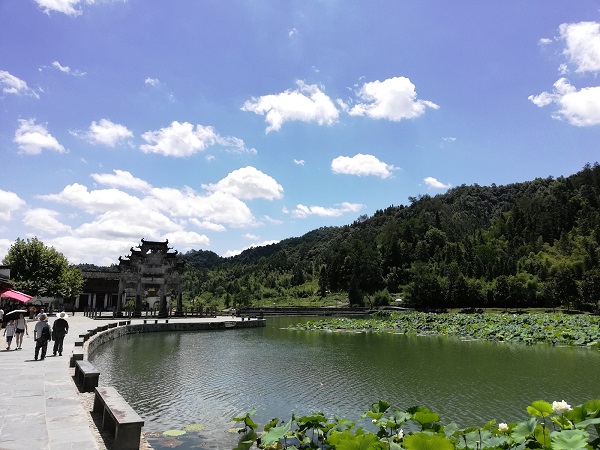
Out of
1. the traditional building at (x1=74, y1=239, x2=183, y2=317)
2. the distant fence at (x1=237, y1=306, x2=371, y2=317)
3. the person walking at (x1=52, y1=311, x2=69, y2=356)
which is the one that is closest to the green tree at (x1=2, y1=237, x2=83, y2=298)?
the traditional building at (x1=74, y1=239, x2=183, y2=317)

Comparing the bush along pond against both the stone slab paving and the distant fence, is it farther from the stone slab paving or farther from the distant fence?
the distant fence

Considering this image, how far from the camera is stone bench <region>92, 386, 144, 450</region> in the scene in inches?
279

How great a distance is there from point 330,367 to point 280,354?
4861 millimetres

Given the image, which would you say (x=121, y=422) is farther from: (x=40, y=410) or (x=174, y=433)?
(x=174, y=433)

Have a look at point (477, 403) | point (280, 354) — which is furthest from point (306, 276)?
point (477, 403)

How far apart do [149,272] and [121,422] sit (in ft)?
130

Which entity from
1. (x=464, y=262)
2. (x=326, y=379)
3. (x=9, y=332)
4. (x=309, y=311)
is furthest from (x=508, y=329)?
(x=464, y=262)

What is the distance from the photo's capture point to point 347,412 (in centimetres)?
1215

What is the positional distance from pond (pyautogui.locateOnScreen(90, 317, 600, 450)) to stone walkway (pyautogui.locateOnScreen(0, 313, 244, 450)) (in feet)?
6.64

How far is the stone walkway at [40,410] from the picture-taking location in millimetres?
6891

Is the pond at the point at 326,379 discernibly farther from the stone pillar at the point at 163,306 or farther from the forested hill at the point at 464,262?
the forested hill at the point at 464,262

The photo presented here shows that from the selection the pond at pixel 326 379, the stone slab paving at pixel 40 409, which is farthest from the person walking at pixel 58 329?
the pond at pixel 326 379

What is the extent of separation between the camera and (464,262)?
92938 millimetres

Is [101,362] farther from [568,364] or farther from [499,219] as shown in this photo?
[499,219]
